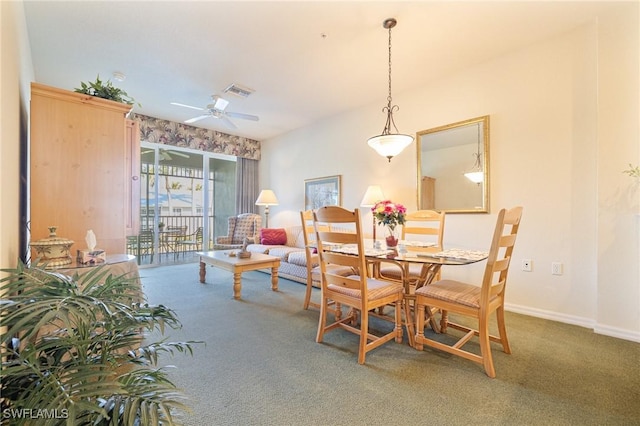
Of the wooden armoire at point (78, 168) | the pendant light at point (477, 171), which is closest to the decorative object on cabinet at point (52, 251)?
the wooden armoire at point (78, 168)

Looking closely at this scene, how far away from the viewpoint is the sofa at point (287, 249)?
3.95m

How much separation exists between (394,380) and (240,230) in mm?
4450

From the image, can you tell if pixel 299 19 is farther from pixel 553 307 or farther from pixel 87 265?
pixel 553 307

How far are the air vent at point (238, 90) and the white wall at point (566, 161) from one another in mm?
2369

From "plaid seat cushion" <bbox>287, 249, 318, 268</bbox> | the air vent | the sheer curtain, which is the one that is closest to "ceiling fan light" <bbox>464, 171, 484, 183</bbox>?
"plaid seat cushion" <bbox>287, 249, 318, 268</bbox>

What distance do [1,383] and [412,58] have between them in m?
3.68

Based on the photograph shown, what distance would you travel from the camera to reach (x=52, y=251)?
5.28 ft

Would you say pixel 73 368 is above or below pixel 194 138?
below

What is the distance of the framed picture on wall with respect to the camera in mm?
4742

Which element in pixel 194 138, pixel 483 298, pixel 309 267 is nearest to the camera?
pixel 483 298

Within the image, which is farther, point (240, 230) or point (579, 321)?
point (240, 230)

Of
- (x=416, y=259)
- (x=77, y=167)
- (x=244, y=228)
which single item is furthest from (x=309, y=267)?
(x=244, y=228)

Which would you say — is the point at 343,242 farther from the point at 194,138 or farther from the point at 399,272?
the point at 194,138

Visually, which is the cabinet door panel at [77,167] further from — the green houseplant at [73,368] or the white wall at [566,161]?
the white wall at [566,161]
